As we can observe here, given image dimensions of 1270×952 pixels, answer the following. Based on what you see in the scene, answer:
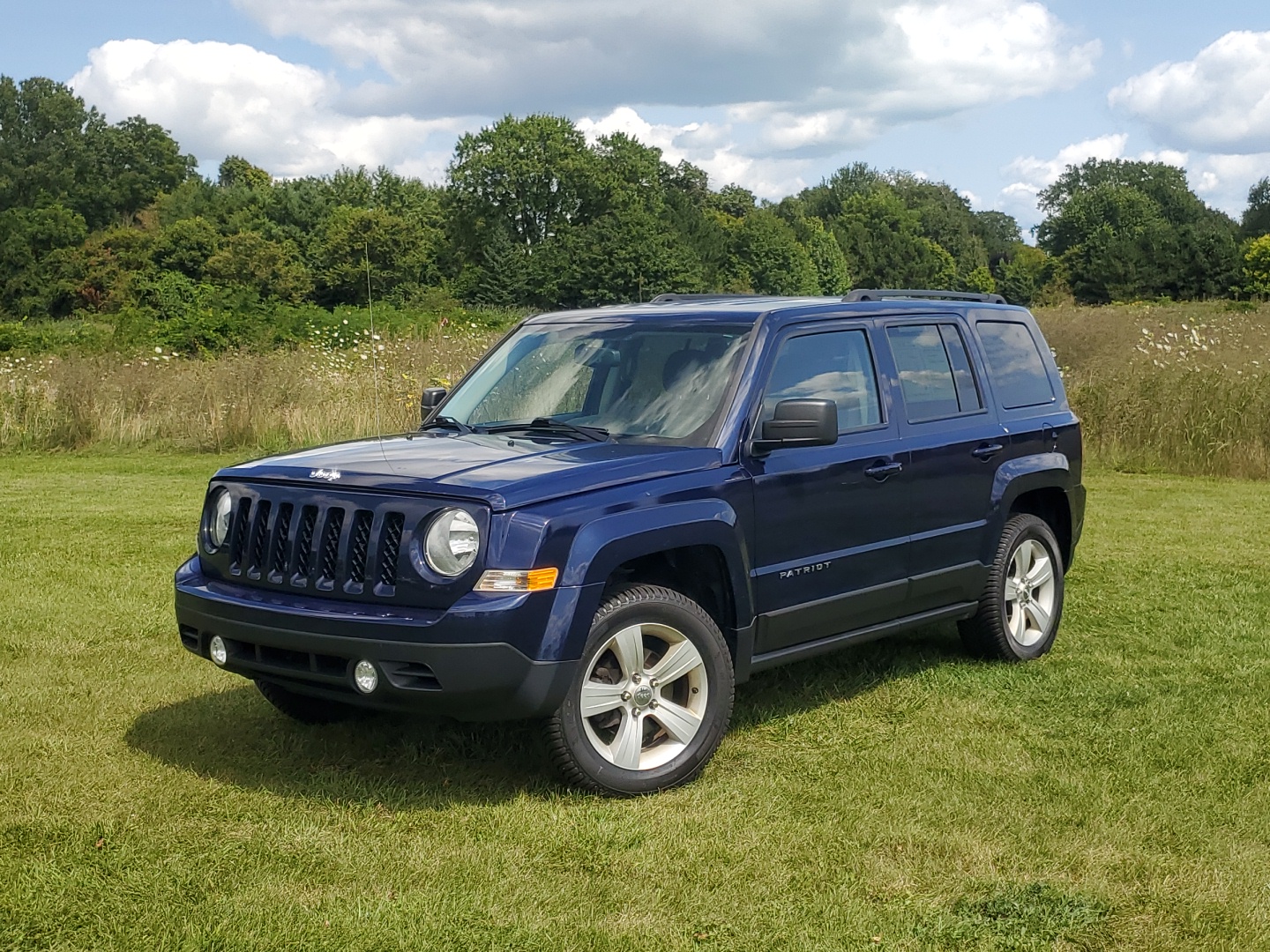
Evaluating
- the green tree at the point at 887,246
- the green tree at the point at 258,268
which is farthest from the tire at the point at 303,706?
the green tree at the point at 887,246

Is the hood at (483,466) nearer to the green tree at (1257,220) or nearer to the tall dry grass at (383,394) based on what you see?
the tall dry grass at (383,394)

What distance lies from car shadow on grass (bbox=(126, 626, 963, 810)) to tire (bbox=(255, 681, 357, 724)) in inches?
2.0

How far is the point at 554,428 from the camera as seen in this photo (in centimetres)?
606

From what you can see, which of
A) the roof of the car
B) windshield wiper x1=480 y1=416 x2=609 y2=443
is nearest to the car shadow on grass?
windshield wiper x1=480 y1=416 x2=609 y2=443

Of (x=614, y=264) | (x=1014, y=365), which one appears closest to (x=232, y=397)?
(x=1014, y=365)

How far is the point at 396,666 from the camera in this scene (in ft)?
16.1

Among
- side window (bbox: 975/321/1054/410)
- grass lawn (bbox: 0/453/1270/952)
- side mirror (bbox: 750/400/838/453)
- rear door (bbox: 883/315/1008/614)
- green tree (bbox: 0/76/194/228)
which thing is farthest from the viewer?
green tree (bbox: 0/76/194/228)

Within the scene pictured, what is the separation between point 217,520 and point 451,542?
4.10 feet

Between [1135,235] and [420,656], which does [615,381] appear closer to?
[420,656]

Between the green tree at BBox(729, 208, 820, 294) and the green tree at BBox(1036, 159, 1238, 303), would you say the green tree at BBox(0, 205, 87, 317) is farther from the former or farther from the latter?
the green tree at BBox(1036, 159, 1238, 303)

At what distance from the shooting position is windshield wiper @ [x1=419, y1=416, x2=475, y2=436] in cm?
641

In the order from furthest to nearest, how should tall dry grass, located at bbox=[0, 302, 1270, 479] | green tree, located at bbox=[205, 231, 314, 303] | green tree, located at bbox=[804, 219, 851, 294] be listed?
green tree, located at bbox=[804, 219, 851, 294]
green tree, located at bbox=[205, 231, 314, 303]
tall dry grass, located at bbox=[0, 302, 1270, 479]

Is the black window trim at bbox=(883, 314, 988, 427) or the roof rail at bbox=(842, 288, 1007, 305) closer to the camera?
the black window trim at bbox=(883, 314, 988, 427)

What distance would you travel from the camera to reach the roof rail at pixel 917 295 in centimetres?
682
